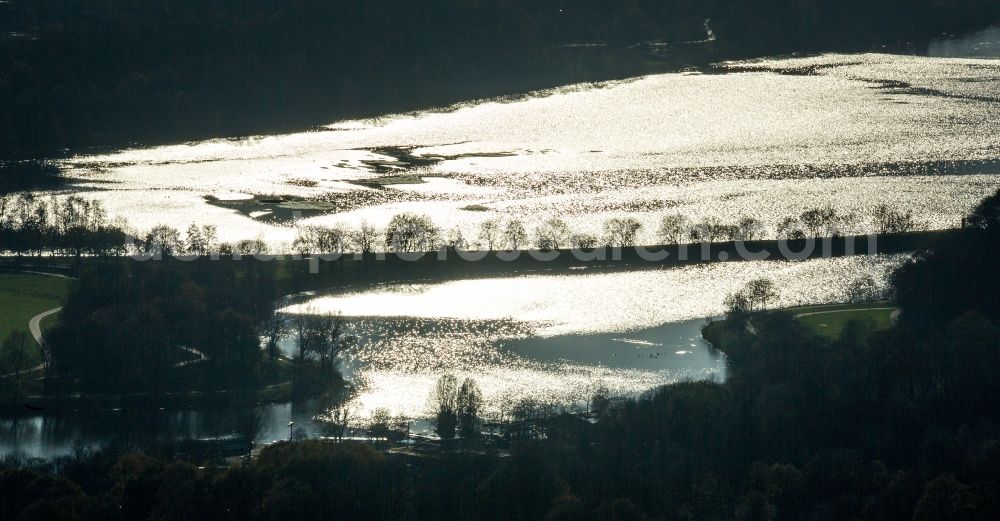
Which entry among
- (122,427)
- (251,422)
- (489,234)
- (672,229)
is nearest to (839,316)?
(672,229)

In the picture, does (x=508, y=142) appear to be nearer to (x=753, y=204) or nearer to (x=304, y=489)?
(x=753, y=204)

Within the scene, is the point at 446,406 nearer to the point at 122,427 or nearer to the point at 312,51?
the point at 122,427

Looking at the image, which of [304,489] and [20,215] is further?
[20,215]

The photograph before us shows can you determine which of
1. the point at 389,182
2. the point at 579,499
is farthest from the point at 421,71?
the point at 579,499

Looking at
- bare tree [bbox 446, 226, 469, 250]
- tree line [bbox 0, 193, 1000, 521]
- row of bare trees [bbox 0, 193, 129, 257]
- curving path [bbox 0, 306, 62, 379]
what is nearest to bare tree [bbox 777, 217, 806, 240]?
bare tree [bbox 446, 226, 469, 250]

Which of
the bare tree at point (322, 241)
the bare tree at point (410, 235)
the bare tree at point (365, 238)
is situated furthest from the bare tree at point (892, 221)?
the bare tree at point (322, 241)

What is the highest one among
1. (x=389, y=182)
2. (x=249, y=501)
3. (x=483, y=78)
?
(x=483, y=78)

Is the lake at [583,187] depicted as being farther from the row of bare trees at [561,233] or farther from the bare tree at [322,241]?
the bare tree at [322,241]
